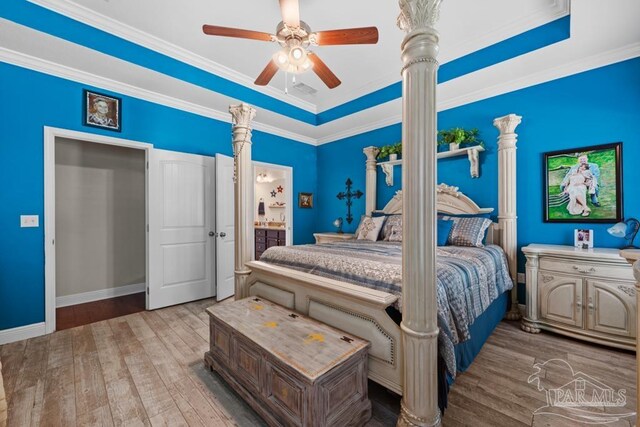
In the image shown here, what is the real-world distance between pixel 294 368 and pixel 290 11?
7.21 feet

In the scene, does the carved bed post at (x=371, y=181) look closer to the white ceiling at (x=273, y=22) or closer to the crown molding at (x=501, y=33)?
the crown molding at (x=501, y=33)

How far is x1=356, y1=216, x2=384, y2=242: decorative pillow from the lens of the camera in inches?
140

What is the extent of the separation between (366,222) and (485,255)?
156 centimetres

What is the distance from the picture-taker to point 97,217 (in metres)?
Answer: 3.96

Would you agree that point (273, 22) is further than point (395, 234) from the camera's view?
No

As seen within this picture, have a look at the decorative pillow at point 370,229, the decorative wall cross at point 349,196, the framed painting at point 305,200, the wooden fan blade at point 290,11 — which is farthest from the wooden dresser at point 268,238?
the wooden fan blade at point 290,11

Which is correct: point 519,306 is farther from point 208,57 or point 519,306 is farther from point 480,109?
point 208,57

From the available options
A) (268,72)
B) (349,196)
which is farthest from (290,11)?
(349,196)

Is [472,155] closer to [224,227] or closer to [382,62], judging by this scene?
[382,62]

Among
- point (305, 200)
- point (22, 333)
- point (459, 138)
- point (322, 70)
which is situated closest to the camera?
point (322, 70)

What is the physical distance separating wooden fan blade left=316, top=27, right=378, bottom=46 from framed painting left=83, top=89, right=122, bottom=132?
2.60 m

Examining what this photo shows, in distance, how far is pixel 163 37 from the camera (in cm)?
280

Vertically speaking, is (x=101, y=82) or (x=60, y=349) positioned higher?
(x=101, y=82)

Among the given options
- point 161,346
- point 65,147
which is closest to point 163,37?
point 65,147
